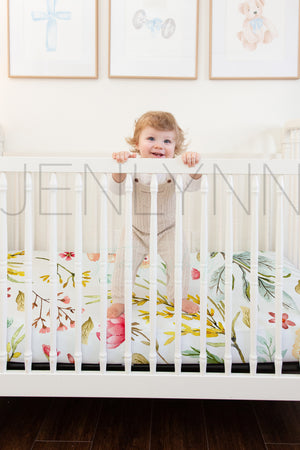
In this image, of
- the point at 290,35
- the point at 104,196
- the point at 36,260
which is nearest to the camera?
the point at 104,196

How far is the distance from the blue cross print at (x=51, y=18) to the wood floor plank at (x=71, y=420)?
1.50 m

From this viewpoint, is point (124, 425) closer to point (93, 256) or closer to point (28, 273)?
point (28, 273)

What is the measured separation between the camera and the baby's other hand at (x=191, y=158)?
1.08 metres

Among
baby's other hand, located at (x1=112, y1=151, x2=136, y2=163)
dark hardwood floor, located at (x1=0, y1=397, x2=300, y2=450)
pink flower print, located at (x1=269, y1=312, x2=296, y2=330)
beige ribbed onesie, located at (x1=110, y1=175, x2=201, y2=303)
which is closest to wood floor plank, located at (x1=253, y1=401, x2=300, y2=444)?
dark hardwood floor, located at (x1=0, y1=397, x2=300, y2=450)

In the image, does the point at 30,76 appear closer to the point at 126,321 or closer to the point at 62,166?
the point at 62,166

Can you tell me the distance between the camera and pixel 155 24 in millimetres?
2066

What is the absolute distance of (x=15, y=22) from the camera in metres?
2.10

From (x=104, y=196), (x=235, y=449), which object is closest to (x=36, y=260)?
(x=104, y=196)

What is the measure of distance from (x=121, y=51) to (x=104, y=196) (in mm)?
1203

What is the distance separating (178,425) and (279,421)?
288 millimetres

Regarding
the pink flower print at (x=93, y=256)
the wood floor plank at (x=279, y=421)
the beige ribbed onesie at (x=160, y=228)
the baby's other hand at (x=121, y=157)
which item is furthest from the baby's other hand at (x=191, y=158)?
the pink flower print at (x=93, y=256)

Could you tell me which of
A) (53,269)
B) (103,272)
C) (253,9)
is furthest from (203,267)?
(253,9)

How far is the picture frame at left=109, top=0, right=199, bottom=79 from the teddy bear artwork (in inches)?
8.3

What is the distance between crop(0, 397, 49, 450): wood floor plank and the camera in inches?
46.8
